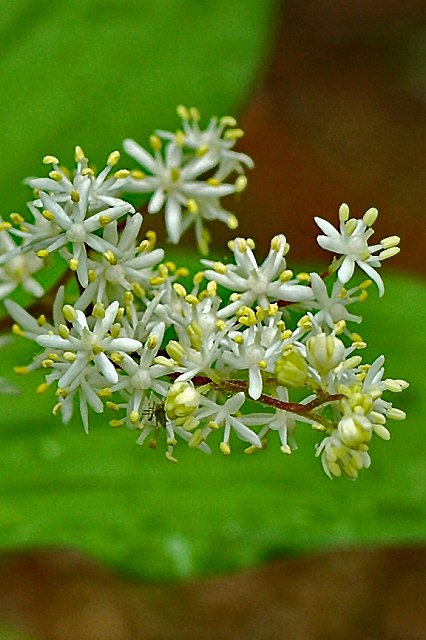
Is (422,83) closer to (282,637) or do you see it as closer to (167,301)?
(282,637)

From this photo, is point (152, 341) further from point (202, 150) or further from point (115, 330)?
point (202, 150)

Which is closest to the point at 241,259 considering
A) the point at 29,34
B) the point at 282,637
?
the point at 29,34

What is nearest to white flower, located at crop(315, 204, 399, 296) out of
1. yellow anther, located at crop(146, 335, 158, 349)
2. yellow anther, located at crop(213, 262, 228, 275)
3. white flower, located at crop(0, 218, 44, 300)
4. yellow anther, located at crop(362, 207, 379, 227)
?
yellow anther, located at crop(362, 207, 379, 227)

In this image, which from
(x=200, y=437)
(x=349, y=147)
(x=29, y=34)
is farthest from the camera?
(x=349, y=147)

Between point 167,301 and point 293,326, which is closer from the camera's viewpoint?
point 167,301

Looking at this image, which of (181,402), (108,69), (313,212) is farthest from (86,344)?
(313,212)
